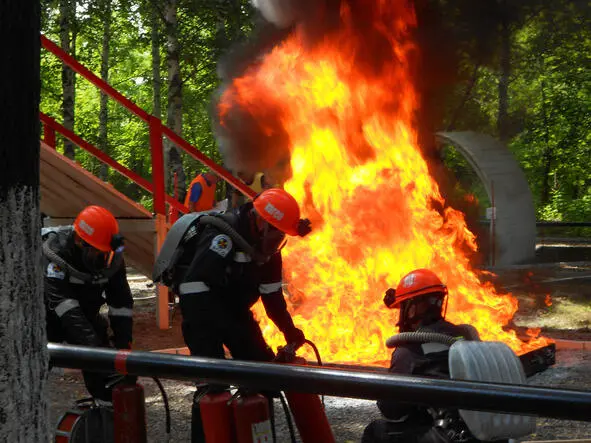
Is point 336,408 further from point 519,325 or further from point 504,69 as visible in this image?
point 504,69

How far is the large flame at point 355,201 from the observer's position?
27.9 feet

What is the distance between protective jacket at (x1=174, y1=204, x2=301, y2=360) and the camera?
4684mm

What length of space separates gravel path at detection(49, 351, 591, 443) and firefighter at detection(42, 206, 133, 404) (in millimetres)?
982

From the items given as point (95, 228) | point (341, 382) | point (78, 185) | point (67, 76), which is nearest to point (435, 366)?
point (341, 382)

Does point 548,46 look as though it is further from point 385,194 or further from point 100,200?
point 100,200

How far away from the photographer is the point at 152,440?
5535 millimetres

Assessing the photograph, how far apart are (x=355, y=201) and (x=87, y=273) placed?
16.8ft

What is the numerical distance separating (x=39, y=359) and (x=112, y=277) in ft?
9.43

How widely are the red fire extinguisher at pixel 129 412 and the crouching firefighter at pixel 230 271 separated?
51.7 inches

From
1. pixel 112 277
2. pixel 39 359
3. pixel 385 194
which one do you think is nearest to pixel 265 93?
pixel 385 194

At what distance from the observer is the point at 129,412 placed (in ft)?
10.7

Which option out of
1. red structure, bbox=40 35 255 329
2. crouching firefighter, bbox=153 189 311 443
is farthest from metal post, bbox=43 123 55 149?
crouching firefighter, bbox=153 189 311 443

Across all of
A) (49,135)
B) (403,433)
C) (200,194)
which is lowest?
(403,433)

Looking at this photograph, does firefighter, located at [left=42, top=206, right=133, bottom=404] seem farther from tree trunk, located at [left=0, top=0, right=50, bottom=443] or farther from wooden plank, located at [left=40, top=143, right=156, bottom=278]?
wooden plank, located at [left=40, top=143, right=156, bottom=278]
